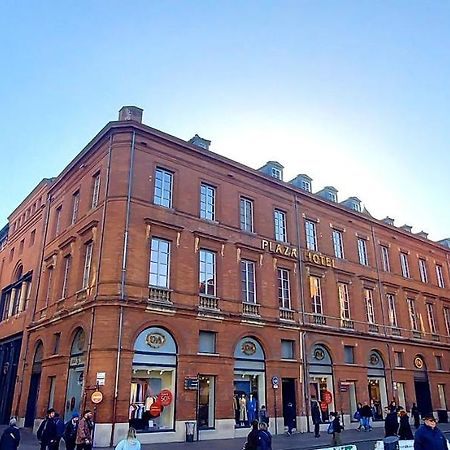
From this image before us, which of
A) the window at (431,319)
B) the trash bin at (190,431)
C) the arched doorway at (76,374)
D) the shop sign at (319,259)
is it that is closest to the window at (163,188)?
the arched doorway at (76,374)

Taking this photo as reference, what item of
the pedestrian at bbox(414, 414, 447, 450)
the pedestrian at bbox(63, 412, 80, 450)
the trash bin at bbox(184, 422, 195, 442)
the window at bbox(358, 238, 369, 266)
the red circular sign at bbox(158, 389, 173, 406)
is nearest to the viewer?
the pedestrian at bbox(414, 414, 447, 450)

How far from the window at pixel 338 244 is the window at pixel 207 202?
9.81 metres

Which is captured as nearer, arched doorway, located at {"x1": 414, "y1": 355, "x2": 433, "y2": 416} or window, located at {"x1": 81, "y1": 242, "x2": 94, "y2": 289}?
window, located at {"x1": 81, "y1": 242, "x2": 94, "y2": 289}

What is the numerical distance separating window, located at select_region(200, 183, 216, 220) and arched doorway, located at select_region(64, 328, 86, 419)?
8.16 m

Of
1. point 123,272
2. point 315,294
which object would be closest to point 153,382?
point 123,272

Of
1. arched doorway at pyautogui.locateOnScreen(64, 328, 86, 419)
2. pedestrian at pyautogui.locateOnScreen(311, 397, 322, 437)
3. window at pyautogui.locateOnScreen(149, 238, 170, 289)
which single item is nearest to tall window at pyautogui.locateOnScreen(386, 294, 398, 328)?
pedestrian at pyautogui.locateOnScreen(311, 397, 322, 437)

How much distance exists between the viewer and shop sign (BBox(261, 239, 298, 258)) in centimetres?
2446

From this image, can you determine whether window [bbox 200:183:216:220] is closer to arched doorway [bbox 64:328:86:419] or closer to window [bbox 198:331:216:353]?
window [bbox 198:331:216:353]

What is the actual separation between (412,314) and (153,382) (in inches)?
857

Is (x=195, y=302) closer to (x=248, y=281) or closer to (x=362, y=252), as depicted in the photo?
(x=248, y=281)

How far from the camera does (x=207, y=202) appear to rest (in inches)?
917

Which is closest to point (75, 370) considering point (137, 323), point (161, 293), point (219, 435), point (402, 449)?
point (137, 323)

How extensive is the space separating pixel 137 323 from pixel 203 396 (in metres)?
4.59

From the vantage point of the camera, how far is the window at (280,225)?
85.2ft
